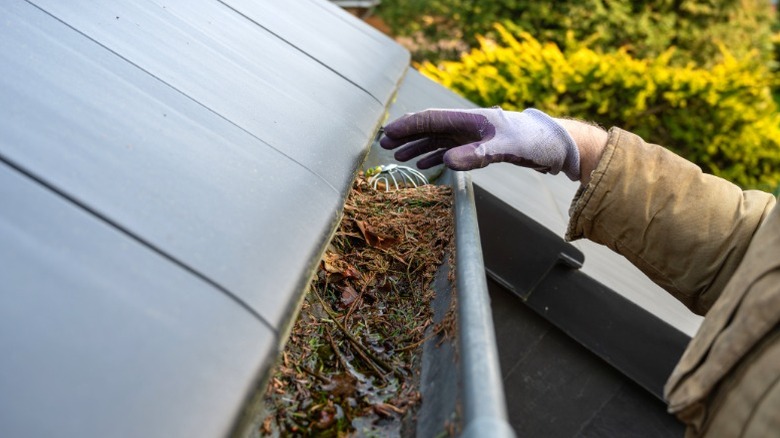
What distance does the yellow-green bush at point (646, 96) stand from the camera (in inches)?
220

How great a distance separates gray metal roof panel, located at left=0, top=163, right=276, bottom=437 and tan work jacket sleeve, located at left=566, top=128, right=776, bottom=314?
4.20 ft

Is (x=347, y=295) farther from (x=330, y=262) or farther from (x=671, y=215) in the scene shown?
(x=671, y=215)

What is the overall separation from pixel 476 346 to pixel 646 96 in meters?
5.63

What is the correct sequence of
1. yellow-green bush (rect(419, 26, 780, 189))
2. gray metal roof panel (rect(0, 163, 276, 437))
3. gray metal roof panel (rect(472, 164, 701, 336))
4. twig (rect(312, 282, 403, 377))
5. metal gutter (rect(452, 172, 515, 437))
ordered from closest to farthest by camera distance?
gray metal roof panel (rect(0, 163, 276, 437))
metal gutter (rect(452, 172, 515, 437))
twig (rect(312, 282, 403, 377))
gray metal roof panel (rect(472, 164, 701, 336))
yellow-green bush (rect(419, 26, 780, 189))

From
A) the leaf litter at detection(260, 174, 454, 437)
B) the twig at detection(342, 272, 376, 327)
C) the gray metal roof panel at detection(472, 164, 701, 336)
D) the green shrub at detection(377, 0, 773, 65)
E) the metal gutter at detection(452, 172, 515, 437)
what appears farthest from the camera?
the green shrub at detection(377, 0, 773, 65)

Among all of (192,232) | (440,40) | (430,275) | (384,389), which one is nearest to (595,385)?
(430,275)

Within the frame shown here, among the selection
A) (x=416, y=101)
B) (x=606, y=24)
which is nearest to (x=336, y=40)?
(x=416, y=101)

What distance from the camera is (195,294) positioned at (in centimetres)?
112

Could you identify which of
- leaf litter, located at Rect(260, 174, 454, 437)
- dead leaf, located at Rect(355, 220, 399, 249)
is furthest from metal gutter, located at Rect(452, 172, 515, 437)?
dead leaf, located at Rect(355, 220, 399, 249)

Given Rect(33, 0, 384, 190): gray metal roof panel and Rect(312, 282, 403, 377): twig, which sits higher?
Rect(33, 0, 384, 190): gray metal roof panel

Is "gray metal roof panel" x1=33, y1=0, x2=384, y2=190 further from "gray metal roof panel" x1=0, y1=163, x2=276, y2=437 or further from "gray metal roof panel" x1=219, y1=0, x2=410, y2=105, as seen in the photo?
"gray metal roof panel" x1=0, y1=163, x2=276, y2=437

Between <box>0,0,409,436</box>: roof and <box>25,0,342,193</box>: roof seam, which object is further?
<box>25,0,342,193</box>: roof seam

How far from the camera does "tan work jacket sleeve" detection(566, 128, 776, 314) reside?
6.51ft

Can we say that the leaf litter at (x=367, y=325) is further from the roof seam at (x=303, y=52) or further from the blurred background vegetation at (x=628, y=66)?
the blurred background vegetation at (x=628, y=66)
